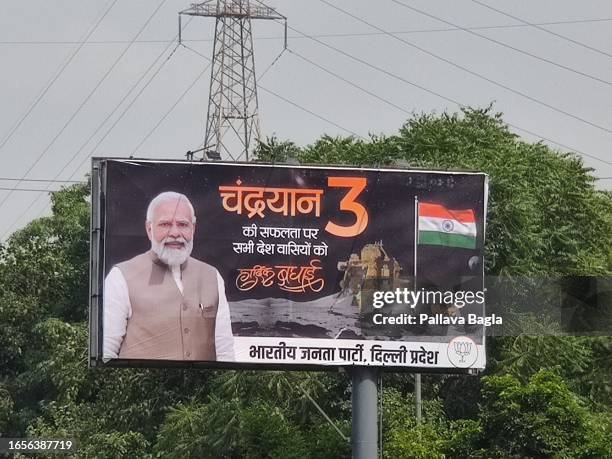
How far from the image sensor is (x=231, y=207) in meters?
19.9

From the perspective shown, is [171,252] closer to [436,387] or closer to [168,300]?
[168,300]

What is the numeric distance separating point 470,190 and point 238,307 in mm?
3758

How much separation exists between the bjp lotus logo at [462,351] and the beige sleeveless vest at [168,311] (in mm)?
3313

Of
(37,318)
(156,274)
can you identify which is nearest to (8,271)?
(37,318)

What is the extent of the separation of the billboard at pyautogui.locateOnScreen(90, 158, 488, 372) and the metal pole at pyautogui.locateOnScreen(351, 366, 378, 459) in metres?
0.35

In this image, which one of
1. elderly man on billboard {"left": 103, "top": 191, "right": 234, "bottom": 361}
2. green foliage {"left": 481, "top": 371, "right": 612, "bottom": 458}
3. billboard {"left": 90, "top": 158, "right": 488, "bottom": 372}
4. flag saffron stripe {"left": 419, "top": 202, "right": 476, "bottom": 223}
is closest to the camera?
elderly man on billboard {"left": 103, "top": 191, "right": 234, "bottom": 361}

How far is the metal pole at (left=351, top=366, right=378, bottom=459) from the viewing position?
20.1m

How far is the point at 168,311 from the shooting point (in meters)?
19.7

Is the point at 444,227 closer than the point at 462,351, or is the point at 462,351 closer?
the point at 462,351

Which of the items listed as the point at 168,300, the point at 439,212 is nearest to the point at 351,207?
the point at 439,212

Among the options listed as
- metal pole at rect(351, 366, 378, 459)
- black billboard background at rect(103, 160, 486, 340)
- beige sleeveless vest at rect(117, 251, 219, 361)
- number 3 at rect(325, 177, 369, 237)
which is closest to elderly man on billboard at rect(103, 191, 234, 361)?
beige sleeveless vest at rect(117, 251, 219, 361)

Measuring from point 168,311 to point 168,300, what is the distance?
6.9 inches

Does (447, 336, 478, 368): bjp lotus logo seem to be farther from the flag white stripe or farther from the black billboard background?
the flag white stripe

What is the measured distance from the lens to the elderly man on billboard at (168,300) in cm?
1950
